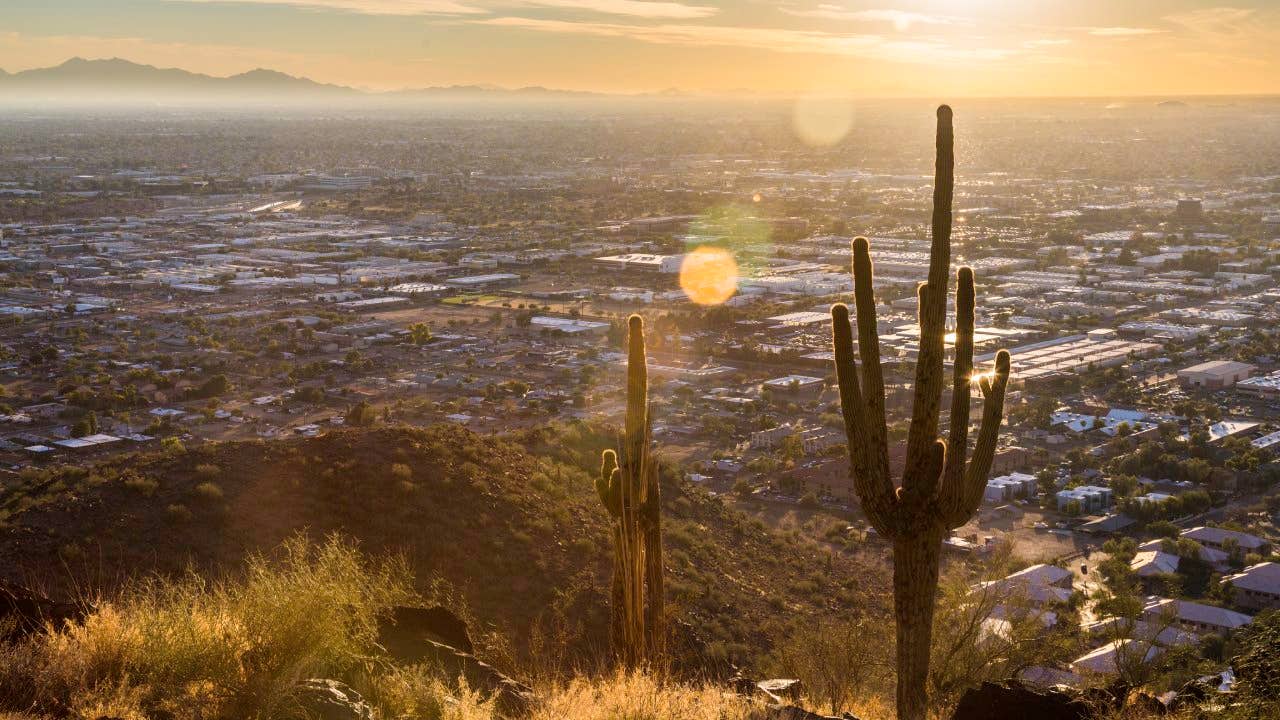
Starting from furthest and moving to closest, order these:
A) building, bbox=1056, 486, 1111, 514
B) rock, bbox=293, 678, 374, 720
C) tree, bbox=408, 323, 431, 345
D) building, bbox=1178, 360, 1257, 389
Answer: tree, bbox=408, 323, 431, 345
building, bbox=1178, 360, 1257, 389
building, bbox=1056, 486, 1111, 514
rock, bbox=293, 678, 374, 720

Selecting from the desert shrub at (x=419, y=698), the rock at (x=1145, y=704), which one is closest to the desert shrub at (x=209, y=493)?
the desert shrub at (x=419, y=698)

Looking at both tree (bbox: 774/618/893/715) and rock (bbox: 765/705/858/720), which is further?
tree (bbox: 774/618/893/715)

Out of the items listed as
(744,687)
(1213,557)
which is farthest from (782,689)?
(1213,557)

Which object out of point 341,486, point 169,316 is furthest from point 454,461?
point 169,316

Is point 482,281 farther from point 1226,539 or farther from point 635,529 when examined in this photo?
point 635,529

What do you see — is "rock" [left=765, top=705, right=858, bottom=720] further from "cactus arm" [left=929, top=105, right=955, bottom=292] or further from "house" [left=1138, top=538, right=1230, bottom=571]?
"house" [left=1138, top=538, right=1230, bottom=571]

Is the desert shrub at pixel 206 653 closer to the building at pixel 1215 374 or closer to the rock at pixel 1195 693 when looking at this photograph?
the rock at pixel 1195 693

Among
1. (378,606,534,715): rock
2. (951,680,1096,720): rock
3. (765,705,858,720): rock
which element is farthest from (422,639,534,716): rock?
(951,680,1096,720): rock

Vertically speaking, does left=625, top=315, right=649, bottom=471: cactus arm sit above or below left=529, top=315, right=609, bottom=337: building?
above
